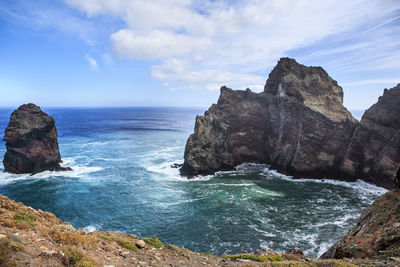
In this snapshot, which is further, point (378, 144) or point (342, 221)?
point (378, 144)

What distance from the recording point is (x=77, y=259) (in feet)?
30.4

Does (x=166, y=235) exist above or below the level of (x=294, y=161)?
below

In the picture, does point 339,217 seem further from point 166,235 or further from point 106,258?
point 106,258

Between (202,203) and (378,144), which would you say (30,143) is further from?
(378,144)

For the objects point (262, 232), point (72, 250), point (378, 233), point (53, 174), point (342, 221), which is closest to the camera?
point (72, 250)

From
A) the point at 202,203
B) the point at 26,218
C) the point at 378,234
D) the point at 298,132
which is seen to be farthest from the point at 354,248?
the point at 298,132

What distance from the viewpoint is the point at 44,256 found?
8.80 meters

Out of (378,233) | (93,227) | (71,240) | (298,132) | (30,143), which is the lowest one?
(93,227)

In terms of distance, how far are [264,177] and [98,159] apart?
5141 cm

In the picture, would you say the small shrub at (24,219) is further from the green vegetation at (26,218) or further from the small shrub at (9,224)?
the small shrub at (9,224)

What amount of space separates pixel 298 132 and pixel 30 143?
231 ft

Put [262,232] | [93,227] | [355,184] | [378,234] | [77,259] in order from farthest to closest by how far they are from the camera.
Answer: [355,184]
[93,227]
[262,232]
[378,234]
[77,259]

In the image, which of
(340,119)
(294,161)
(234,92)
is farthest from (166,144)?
(340,119)

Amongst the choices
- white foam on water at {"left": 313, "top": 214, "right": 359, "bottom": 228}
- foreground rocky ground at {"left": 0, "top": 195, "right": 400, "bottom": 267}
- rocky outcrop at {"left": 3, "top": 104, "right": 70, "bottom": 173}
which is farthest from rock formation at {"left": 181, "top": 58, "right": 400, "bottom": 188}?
foreground rocky ground at {"left": 0, "top": 195, "right": 400, "bottom": 267}
